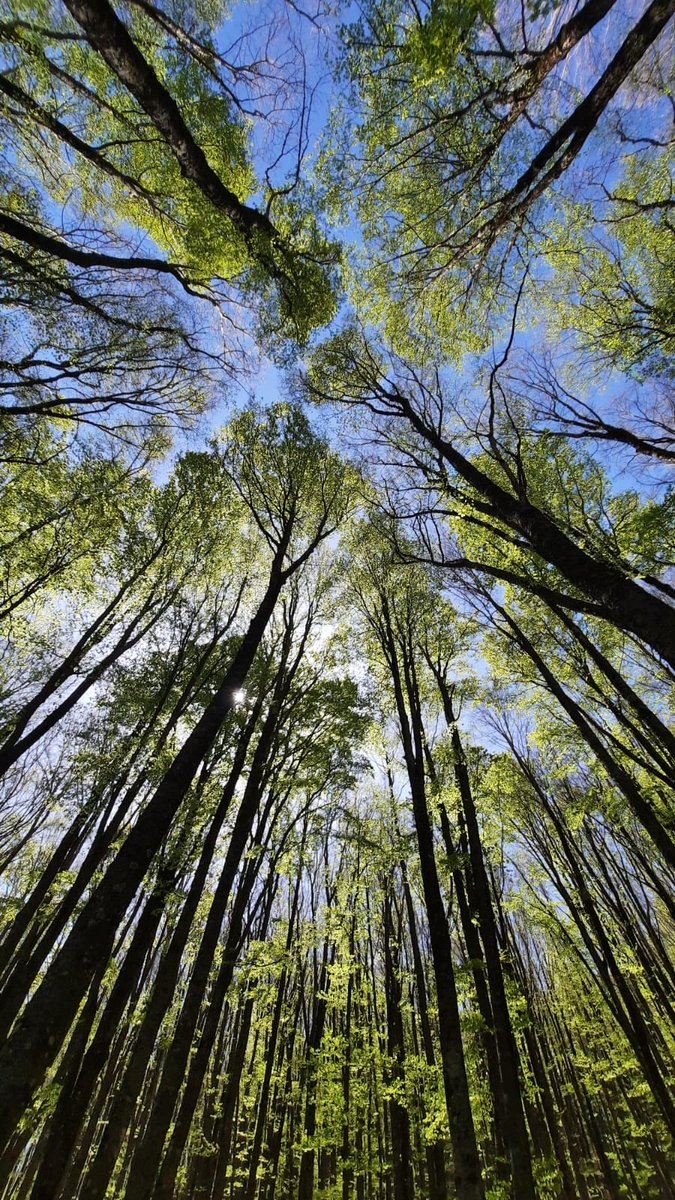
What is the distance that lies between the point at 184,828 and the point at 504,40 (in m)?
13.3

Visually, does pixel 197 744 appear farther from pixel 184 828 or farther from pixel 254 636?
pixel 184 828

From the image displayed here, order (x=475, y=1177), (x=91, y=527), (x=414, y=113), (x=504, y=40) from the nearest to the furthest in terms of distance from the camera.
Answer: (x=475, y=1177) < (x=504, y=40) < (x=414, y=113) < (x=91, y=527)

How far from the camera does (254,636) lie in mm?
7648

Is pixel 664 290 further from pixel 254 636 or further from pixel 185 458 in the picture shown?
pixel 185 458

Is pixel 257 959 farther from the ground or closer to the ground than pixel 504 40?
closer to the ground

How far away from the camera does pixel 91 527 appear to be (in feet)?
36.5

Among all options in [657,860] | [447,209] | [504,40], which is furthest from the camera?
[657,860]

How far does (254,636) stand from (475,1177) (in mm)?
7083

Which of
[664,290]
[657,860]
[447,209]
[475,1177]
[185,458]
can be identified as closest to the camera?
[475,1177]

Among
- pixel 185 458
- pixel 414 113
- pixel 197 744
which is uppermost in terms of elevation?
pixel 185 458

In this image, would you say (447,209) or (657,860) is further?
(657,860)

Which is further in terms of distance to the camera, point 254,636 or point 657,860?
point 657,860

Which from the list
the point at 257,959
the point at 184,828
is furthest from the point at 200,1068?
the point at 184,828

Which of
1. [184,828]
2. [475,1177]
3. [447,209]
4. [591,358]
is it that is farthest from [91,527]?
[475,1177]
